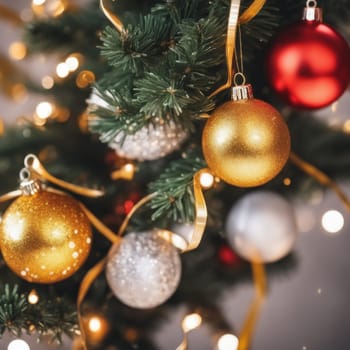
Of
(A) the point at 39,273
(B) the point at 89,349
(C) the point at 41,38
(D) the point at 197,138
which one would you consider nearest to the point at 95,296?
(B) the point at 89,349

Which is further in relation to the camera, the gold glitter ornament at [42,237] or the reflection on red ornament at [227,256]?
the reflection on red ornament at [227,256]

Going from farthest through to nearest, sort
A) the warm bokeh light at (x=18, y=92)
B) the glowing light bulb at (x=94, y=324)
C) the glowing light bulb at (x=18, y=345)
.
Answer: the warm bokeh light at (x=18, y=92)
the glowing light bulb at (x=94, y=324)
the glowing light bulb at (x=18, y=345)

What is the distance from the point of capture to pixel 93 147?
0.97 meters

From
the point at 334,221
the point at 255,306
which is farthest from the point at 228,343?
the point at 334,221

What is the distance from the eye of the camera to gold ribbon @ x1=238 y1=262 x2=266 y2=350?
0.88 metres

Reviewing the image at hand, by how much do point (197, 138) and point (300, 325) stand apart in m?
0.38

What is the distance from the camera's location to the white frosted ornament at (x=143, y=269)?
71 cm

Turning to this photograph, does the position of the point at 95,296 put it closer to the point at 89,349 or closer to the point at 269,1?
the point at 89,349

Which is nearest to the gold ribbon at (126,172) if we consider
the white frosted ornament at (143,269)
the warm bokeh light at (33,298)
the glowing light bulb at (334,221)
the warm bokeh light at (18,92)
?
the white frosted ornament at (143,269)

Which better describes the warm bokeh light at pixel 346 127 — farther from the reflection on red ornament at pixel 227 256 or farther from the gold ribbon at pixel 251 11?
the gold ribbon at pixel 251 11

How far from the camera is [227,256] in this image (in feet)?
3.15

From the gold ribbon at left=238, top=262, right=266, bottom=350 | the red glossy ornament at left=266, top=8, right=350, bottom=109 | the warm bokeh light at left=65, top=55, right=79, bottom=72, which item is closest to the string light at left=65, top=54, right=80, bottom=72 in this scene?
the warm bokeh light at left=65, top=55, right=79, bottom=72

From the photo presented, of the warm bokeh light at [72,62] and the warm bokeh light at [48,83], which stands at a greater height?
the warm bokeh light at [72,62]

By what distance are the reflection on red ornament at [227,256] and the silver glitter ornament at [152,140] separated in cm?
29
